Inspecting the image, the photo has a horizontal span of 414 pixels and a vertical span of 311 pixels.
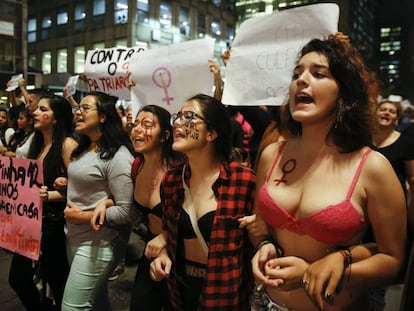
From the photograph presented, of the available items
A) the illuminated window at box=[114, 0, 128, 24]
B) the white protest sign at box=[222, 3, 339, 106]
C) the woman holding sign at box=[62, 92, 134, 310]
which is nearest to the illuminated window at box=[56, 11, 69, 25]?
the illuminated window at box=[114, 0, 128, 24]

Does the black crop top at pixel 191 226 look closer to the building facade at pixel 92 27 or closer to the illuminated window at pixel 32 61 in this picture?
the building facade at pixel 92 27

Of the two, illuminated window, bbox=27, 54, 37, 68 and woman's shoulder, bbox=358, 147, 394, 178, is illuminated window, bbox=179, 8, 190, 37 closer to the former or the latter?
illuminated window, bbox=27, 54, 37, 68

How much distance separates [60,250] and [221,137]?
6.11ft

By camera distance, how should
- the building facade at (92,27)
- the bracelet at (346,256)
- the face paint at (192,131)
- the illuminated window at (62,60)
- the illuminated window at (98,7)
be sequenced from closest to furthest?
1. the bracelet at (346,256)
2. the face paint at (192,131)
3. the building facade at (92,27)
4. the illuminated window at (98,7)
5. the illuminated window at (62,60)

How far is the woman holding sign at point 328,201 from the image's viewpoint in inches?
58.0

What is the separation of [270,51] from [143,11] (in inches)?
806

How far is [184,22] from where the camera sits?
78.6 feet

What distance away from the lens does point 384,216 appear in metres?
1.47

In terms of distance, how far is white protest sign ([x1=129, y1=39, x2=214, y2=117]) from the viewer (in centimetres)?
312

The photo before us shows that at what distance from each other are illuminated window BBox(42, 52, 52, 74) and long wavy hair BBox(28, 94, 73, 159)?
84.6 ft

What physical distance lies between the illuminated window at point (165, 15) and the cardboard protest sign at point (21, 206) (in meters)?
20.3

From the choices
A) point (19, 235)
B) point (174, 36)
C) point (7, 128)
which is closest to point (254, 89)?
point (19, 235)

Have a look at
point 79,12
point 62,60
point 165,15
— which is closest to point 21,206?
point 165,15

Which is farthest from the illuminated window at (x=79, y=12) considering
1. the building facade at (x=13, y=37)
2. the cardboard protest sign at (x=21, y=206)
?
the cardboard protest sign at (x=21, y=206)
